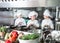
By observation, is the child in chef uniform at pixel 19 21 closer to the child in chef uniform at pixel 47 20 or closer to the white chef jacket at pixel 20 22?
the white chef jacket at pixel 20 22

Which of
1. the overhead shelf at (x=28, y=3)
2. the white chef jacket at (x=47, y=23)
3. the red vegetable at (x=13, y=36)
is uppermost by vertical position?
the overhead shelf at (x=28, y=3)

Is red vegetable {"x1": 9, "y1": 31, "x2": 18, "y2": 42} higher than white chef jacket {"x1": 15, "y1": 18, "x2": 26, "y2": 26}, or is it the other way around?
white chef jacket {"x1": 15, "y1": 18, "x2": 26, "y2": 26}

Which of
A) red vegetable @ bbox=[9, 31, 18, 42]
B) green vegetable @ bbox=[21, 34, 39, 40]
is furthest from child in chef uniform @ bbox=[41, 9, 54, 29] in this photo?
red vegetable @ bbox=[9, 31, 18, 42]

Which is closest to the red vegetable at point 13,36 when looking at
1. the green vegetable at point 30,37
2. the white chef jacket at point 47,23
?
the green vegetable at point 30,37

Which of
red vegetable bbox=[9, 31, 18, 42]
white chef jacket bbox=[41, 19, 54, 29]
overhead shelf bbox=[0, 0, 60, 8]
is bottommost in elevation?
red vegetable bbox=[9, 31, 18, 42]

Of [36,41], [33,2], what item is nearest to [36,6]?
[33,2]

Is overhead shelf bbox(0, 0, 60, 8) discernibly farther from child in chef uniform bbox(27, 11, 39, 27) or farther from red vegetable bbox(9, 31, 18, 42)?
red vegetable bbox(9, 31, 18, 42)

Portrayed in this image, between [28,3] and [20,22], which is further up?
[28,3]

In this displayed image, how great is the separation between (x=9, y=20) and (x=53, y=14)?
1.06 feet

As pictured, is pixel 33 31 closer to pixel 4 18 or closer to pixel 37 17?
pixel 37 17

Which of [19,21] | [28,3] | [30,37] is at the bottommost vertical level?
[30,37]

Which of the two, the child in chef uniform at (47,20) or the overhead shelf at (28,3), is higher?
the overhead shelf at (28,3)

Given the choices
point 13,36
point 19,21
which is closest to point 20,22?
point 19,21

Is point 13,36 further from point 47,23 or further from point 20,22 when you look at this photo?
point 47,23
